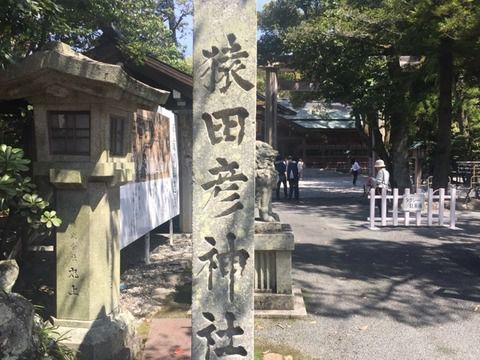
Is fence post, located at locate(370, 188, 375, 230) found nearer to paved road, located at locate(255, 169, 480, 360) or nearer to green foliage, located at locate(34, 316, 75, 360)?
paved road, located at locate(255, 169, 480, 360)

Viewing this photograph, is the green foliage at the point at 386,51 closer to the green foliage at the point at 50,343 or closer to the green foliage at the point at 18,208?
the green foliage at the point at 18,208

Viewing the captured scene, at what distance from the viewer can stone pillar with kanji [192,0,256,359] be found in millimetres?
3139

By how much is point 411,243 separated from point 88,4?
24.3ft

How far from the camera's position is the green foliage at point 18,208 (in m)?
3.28

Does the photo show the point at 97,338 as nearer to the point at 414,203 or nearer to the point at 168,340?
the point at 168,340

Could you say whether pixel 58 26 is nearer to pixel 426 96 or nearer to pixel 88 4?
pixel 88 4

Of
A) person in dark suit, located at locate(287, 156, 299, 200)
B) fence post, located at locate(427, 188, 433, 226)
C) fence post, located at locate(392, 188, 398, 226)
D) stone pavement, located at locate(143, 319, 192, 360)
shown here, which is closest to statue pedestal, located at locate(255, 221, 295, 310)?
stone pavement, located at locate(143, 319, 192, 360)

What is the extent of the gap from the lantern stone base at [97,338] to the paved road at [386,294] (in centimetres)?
159

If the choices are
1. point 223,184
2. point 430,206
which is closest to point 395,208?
point 430,206

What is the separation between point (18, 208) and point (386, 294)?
479 cm

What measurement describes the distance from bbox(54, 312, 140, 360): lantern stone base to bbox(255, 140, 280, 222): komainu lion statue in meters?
2.26

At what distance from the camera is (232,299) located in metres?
3.15

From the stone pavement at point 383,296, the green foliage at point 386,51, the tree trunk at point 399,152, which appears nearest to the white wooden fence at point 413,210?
the stone pavement at point 383,296

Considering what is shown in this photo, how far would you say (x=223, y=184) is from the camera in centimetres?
315
